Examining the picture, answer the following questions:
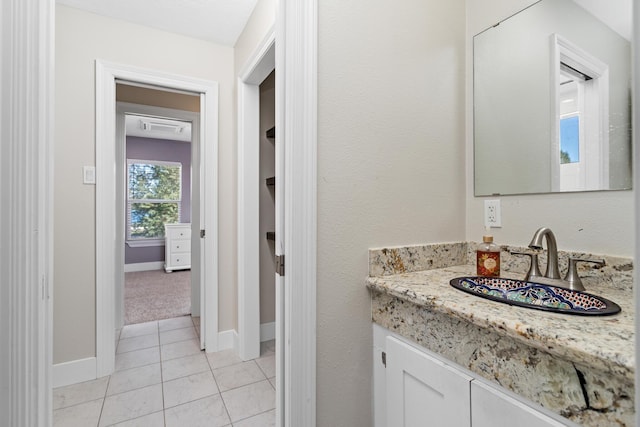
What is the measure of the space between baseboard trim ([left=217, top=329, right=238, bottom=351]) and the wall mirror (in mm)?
2056

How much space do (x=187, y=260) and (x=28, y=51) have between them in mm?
5235

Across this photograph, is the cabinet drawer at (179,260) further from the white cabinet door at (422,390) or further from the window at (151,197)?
the white cabinet door at (422,390)

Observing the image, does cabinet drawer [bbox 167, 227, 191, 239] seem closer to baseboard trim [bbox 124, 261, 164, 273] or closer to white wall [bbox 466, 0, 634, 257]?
baseboard trim [bbox 124, 261, 164, 273]

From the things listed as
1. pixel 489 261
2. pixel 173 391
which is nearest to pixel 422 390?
pixel 489 261

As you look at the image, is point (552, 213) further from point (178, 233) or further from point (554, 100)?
point (178, 233)

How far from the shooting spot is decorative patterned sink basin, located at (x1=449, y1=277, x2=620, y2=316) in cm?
78

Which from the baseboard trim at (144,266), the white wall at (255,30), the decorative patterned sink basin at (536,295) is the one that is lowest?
the baseboard trim at (144,266)

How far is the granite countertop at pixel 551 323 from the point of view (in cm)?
54

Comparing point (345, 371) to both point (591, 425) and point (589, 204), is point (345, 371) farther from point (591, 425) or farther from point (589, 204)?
point (589, 204)

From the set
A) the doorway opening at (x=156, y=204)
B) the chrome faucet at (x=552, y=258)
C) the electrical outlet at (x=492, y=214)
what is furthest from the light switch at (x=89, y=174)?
the doorway opening at (x=156, y=204)

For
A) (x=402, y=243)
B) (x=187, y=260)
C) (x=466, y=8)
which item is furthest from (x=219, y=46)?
(x=187, y=260)

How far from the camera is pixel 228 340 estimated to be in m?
2.40

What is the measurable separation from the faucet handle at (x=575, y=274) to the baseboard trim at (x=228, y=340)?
2158 mm

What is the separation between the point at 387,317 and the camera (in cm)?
106
